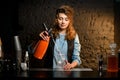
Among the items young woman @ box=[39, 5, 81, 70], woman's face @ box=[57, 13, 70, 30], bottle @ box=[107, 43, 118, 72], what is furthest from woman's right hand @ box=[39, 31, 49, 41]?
bottle @ box=[107, 43, 118, 72]

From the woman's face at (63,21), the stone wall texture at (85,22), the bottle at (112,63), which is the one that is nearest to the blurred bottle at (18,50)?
the stone wall texture at (85,22)

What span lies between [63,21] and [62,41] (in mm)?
129

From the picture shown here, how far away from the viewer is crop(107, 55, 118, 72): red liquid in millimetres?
1438

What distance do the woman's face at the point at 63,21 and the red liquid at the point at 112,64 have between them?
0.35 m

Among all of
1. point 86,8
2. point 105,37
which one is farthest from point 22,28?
point 105,37

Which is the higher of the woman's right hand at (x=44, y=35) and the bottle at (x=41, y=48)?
the woman's right hand at (x=44, y=35)

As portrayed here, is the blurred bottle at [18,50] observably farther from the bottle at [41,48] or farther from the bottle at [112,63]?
the bottle at [112,63]

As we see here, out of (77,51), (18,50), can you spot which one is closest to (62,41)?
(77,51)

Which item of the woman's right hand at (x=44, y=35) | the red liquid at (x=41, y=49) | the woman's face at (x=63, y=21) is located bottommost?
the red liquid at (x=41, y=49)

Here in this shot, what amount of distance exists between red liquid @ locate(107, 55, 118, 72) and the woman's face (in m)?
0.35

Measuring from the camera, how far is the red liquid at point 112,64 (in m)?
1.44

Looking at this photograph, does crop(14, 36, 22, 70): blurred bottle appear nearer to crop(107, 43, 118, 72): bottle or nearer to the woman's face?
the woman's face

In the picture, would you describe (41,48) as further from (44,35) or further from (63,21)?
(63,21)

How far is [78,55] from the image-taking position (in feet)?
5.33
